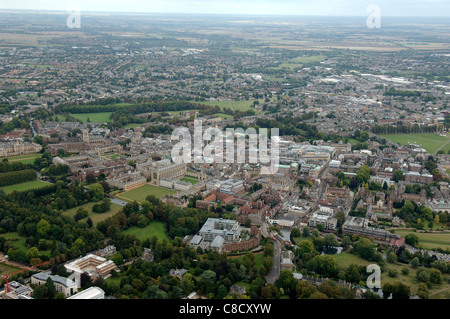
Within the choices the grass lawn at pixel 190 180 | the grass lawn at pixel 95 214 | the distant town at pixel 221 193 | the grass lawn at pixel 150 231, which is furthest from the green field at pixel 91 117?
the grass lawn at pixel 150 231

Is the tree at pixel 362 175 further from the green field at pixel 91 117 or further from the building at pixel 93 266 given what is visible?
the green field at pixel 91 117

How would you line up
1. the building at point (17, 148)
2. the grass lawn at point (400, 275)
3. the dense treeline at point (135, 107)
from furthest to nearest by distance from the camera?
the dense treeline at point (135, 107)
the building at point (17, 148)
the grass lawn at point (400, 275)

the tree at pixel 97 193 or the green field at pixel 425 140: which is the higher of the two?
the green field at pixel 425 140

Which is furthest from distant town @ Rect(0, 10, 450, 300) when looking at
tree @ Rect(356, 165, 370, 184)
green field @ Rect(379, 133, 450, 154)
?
green field @ Rect(379, 133, 450, 154)

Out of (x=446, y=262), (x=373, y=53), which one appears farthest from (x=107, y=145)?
(x=373, y=53)

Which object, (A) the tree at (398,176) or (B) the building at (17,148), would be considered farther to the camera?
(B) the building at (17,148)

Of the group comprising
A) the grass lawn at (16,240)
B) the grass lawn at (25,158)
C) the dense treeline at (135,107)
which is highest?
the dense treeline at (135,107)

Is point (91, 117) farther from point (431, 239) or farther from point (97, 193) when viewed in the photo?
point (431, 239)
